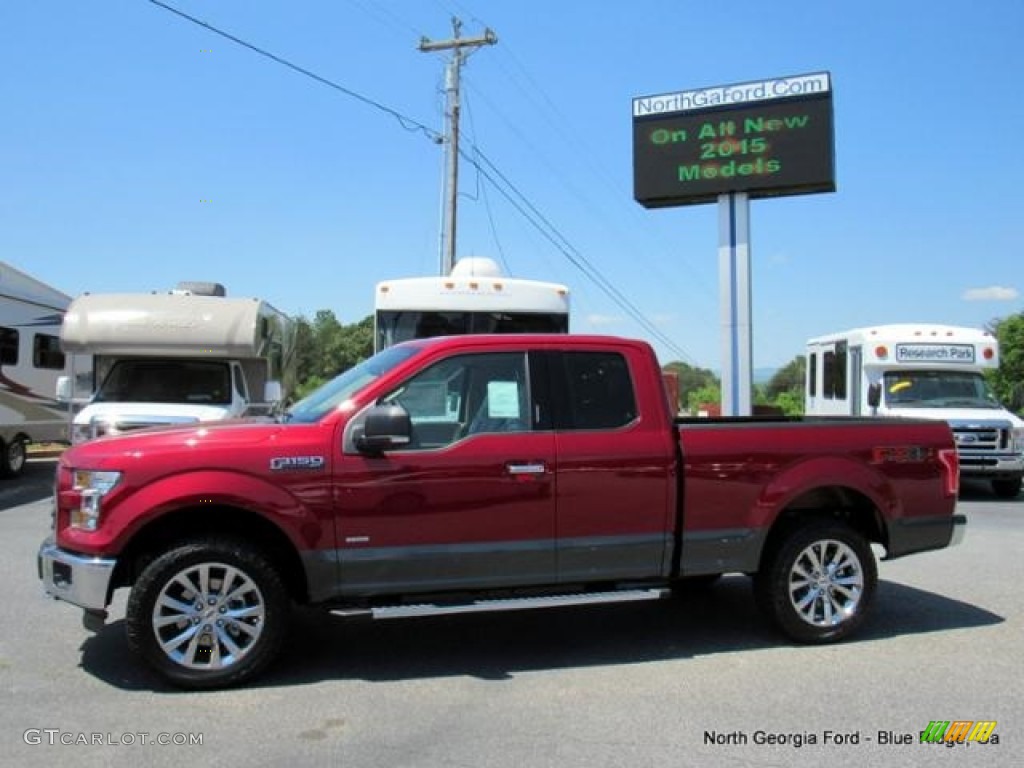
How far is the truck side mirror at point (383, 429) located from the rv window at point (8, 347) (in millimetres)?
13000

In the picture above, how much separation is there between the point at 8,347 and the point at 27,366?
658mm

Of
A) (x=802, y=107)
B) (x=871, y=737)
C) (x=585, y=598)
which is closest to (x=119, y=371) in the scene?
(x=585, y=598)

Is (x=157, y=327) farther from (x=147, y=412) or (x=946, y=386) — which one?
(x=946, y=386)

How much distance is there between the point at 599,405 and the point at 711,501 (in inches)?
35.8

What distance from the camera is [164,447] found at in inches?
194

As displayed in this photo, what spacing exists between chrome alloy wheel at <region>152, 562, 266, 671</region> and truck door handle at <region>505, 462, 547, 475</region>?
1533 millimetres

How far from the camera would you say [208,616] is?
4.95 metres

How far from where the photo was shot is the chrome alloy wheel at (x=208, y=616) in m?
4.91

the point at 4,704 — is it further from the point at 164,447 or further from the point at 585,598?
the point at 585,598

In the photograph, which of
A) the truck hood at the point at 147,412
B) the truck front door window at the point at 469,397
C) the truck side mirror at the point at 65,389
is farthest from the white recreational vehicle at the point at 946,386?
the truck side mirror at the point at 65,389

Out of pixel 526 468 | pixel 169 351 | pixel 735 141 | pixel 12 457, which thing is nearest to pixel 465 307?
pixel 169 351

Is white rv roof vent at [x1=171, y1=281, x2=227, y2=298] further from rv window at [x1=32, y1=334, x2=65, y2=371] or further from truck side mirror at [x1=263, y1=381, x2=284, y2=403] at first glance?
rv window at [x1=32, y1=334, x2=65, y2=371]

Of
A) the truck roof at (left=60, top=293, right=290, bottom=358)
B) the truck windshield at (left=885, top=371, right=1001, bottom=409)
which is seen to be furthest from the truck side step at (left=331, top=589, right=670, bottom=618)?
the truck windshield at (left=885, top=371, right=1001, bottom=409)

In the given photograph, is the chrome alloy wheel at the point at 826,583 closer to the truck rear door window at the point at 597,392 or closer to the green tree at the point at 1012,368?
the truck rear door window at the point at 597,392
